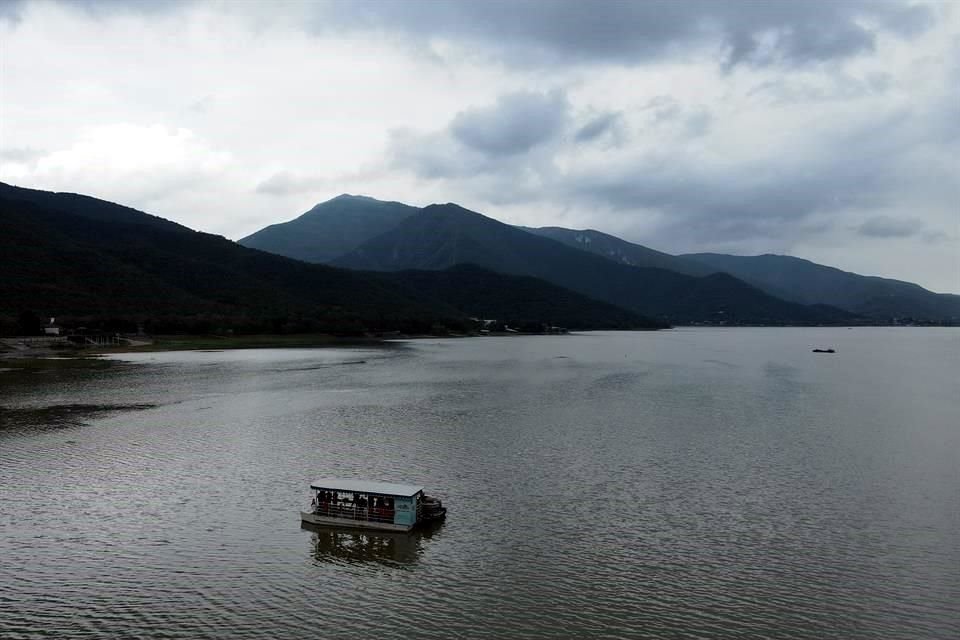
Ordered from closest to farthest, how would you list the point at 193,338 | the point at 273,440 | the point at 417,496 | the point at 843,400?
the point at 417,496, the point at 273,440, the point at 843,400, the point at 193,338

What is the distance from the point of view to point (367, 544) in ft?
97.7

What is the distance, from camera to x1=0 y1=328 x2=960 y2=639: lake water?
22609 mm

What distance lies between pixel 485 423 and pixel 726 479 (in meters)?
23.2

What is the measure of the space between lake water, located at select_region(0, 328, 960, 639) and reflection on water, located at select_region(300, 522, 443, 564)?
163 mm

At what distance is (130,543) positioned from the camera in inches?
1125

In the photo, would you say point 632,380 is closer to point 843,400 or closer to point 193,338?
point 843,400

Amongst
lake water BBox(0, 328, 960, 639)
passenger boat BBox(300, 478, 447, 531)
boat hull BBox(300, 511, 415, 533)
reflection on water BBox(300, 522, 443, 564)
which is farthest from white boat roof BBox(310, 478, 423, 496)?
lake water BBox(0, 328, 960, 639)

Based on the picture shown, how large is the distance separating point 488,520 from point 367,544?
19.0 ft

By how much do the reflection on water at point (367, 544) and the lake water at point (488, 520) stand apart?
6.4 inches

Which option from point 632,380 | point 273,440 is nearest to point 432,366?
point 632,380

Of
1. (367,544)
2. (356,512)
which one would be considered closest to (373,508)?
(356,512)

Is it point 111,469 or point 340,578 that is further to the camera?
point 111,469

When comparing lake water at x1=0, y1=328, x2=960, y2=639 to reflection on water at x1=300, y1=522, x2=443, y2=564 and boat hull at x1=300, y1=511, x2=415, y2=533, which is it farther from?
boat hull at x1=300, y1=511, x2=415, y2=533

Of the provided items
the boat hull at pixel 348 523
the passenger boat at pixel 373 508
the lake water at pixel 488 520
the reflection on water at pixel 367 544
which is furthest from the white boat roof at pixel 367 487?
the lake water at pixel 488 520
